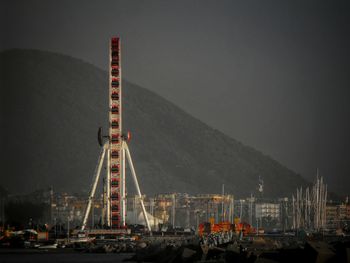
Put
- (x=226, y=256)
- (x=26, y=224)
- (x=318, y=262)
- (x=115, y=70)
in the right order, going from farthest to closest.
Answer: (x=26, y=224)
(x=115, y=70)
(x=226, y=256)
(x=318, y=262)

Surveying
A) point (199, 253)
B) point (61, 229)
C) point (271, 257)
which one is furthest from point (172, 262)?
point (61, 229)

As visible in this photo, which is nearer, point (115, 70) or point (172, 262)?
point (172, 262)

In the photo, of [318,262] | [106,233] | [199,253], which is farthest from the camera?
[106,233]

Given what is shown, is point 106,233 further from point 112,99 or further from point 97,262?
point 97,262

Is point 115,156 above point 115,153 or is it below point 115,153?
below

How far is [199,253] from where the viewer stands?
6319 cm

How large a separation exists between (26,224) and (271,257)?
122 meters

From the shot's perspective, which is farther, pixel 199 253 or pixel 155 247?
pixel 155 247

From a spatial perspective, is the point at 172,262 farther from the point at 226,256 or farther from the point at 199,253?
the point at 226,256

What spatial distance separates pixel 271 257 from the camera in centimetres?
5050

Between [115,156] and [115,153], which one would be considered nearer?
[115,156]

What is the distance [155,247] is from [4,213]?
9622cm

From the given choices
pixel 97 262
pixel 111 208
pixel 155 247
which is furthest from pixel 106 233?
pixel 97 262

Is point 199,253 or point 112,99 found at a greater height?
point 112,99
